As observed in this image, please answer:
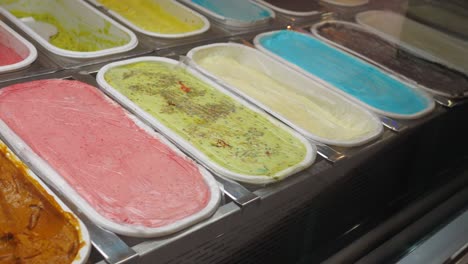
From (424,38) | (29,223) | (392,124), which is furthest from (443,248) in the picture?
(424,38)

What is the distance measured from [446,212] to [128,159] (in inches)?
44.5

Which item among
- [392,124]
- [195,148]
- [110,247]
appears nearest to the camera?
[110,247]

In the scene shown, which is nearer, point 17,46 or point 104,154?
point 104,154

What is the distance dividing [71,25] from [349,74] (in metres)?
1.31

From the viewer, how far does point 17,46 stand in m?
2.11

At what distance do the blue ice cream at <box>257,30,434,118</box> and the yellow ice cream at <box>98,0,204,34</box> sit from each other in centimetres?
38

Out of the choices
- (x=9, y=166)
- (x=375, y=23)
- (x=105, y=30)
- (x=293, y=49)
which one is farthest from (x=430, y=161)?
(x=9, y=166)

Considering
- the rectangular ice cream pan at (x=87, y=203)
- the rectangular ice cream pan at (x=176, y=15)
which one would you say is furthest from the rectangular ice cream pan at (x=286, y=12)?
the rectangular ice cream pan at (x=87, y=203)

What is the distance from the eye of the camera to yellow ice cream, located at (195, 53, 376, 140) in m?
2.09

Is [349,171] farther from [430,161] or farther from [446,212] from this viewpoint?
[430,161]

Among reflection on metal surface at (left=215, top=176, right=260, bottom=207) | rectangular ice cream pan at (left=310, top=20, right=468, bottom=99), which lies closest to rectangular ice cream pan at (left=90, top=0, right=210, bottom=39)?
rectangular ice cream pan at (left=310, top=20, right=468, bottom=99)

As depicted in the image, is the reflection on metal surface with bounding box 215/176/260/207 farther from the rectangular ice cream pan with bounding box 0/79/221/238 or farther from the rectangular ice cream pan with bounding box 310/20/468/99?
the rectangular ice cream pan with bounding box 310/20/468/99

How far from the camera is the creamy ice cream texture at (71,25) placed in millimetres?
2404

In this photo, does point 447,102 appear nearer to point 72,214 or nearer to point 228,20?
point 228,20
